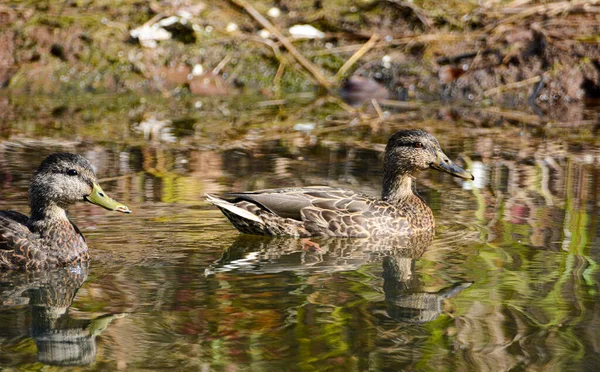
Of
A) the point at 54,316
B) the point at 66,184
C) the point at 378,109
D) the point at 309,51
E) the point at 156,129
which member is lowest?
the point at 54,316

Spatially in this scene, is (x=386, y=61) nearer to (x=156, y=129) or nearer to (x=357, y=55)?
(x=357, y=55)

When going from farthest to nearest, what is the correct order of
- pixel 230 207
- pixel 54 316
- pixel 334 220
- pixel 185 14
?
pixel 185 14, pixel 334 220, pixel 230 207, pixel 54 316

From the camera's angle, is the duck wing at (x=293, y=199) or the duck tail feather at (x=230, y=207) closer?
the duck tail feather at (x=230, y=207)

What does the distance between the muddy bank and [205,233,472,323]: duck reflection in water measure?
22.4ft

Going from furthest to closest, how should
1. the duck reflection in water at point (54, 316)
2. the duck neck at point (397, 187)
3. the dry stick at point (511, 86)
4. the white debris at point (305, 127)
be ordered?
the dry stick at point (511, 86), the white debris at point (305, 127), the duck neck at point (397, 187), the duck reflection in water at point (54, 316)

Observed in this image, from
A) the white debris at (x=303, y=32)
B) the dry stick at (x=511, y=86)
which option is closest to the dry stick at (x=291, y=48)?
the white debris at (x=303, y=32)

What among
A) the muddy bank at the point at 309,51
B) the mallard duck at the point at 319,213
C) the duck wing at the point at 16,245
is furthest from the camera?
the muddy bank at the point at 309,51

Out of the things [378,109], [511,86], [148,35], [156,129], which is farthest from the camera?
[148,35]

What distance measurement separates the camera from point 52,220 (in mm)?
6988

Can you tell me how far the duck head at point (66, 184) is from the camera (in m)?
6.92

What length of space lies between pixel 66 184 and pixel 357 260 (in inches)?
76.0

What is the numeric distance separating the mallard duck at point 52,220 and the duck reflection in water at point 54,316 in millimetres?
94

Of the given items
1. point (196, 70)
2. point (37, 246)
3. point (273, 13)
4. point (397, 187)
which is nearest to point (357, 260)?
point (397, 187)

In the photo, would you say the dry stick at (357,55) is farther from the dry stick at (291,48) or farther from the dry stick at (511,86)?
the dry stick at (511,86)
